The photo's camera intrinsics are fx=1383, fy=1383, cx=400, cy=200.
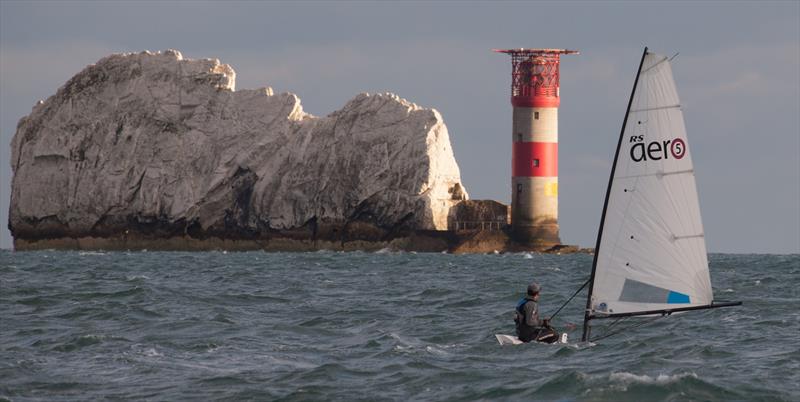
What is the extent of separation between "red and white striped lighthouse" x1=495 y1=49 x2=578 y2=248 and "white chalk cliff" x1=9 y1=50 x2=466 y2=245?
7437 mm

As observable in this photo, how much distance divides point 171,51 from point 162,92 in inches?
135

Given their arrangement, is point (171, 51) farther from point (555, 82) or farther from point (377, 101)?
point (555, 82)

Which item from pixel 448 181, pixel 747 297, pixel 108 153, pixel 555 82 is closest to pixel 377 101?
pixel 448 181

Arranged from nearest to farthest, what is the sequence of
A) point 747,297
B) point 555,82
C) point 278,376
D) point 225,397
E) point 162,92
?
point 225,397 < point 278,376 < point 747,297 < point 555,82 < point 162,92

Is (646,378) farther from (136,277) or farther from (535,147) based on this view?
(535,147)

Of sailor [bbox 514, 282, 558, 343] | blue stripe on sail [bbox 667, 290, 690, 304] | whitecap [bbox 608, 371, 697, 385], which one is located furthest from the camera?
sailor [bbox 514, 282, 558, 343]

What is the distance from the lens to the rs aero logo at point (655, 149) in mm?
21859

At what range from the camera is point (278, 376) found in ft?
72.6

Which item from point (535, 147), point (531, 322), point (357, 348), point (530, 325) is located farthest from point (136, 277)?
point (535, 147)

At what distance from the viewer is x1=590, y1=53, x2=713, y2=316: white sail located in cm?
2184

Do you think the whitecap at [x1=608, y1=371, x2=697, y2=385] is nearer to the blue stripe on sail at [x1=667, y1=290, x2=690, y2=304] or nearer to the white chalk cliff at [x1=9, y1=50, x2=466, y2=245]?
the blue stripe on sail at [x1=667, y1=290, x2=690, y2=304]

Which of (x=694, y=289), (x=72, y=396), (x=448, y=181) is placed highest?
(x=448, y=181)

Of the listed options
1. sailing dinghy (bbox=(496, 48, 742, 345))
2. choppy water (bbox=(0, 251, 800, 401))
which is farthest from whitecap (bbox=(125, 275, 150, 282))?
sailing dinghy (bbox=(496, 48, 742, 345))

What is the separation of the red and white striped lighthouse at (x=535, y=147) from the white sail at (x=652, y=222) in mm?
68463
